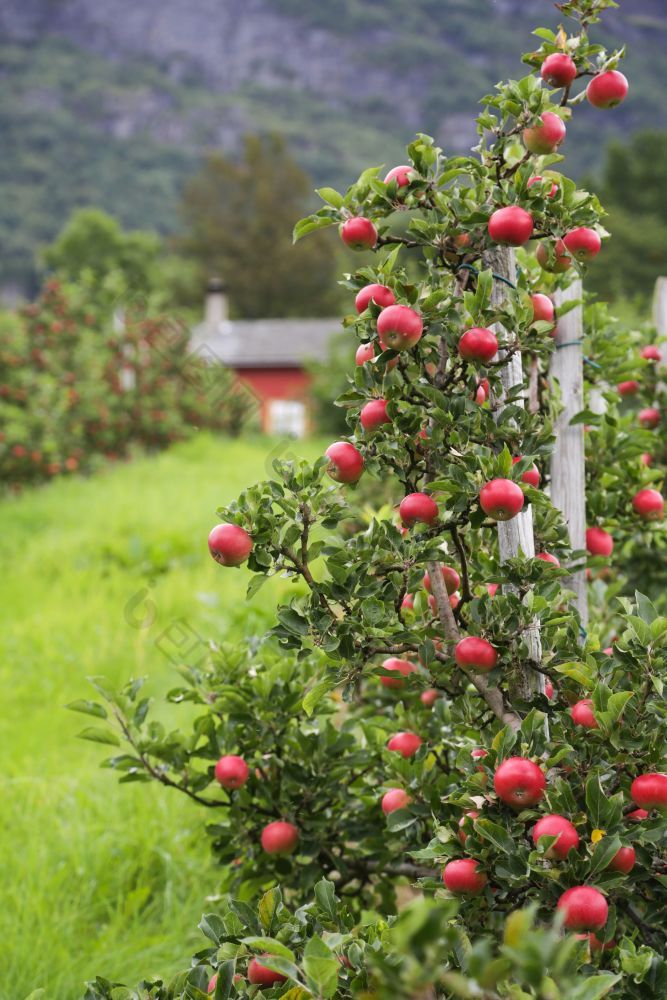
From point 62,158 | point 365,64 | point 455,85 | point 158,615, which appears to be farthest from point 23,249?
point 158,615

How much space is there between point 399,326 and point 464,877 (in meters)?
0.82

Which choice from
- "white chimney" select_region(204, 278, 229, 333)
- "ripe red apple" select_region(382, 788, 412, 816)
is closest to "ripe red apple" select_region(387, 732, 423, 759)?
"ripe red apple" select_region(382, 788, 412, 816)

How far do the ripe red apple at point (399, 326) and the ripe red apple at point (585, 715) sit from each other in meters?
0.64

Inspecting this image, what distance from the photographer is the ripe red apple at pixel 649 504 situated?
2.13 m

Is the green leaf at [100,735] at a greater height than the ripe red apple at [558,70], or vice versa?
the ripe red apple at [558,70]

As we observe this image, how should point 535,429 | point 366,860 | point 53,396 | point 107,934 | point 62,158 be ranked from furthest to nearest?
point 62,158, point 53,396, point 107,934, point 366,860, point 535,429

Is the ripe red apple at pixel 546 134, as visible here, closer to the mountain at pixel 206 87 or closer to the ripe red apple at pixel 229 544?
the ripe red apple at pixel 229 544

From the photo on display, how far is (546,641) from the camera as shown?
61.1 inches

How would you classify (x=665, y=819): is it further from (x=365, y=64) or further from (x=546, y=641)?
(x=365, y=64)

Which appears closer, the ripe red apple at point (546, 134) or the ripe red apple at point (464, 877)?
the ripe red apple at point (464, 877)

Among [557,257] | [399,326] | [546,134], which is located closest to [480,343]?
[399,326]

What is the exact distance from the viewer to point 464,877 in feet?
4.29

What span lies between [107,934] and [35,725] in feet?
4.74

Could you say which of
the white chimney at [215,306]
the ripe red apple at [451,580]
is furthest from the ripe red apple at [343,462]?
the white chimney at [215,306]
